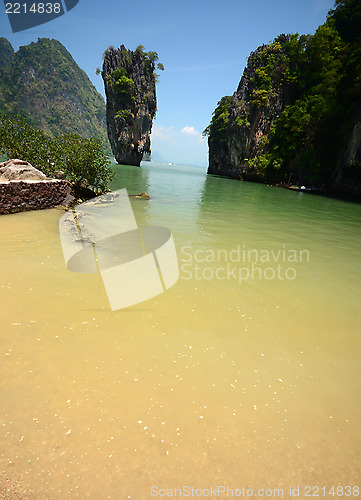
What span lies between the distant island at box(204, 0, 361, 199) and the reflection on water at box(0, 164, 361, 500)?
28.2 metres

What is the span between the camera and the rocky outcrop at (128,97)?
49.3m

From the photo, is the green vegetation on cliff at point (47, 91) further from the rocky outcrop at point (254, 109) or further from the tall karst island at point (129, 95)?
the rocky outcrop at point (254, 109)

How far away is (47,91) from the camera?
135 meters

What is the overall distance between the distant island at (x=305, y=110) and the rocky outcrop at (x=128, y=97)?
22.0 m

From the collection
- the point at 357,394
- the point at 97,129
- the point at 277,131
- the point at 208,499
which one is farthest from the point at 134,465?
the point at 97,129

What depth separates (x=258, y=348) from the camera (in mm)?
2631

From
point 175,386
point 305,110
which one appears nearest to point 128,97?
point 305,110

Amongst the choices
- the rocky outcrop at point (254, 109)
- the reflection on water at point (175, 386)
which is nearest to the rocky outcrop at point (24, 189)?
the reflection on water at point (175, 386)

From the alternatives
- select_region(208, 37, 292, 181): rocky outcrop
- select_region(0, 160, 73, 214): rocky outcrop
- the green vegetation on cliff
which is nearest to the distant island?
select_region(208, 37, 292, 181): rocky outcrop

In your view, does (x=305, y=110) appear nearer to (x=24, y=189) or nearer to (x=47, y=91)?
(x=24, y=189)

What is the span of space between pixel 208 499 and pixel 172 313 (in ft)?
6.21

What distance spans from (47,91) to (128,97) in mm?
123529

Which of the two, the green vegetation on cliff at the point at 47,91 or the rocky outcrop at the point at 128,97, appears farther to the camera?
the green vegetation on cliff at the point at 47,91

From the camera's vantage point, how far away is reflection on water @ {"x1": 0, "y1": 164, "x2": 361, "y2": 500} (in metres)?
1.49
